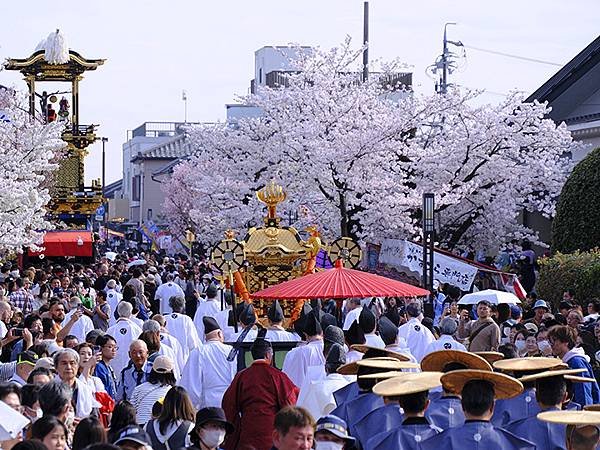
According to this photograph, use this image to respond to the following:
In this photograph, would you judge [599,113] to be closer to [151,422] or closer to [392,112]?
[392,112]

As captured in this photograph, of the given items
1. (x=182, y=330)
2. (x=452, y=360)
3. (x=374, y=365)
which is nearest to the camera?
Result: (x=374, y=365)

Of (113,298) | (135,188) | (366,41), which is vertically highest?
(366,41)

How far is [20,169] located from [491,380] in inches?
890

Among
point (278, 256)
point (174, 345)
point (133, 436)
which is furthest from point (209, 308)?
point (133, 436)

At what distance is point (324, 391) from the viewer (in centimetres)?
1001

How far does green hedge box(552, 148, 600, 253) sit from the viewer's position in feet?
83.9

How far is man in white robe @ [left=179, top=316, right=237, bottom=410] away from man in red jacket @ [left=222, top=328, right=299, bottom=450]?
5.84 ft

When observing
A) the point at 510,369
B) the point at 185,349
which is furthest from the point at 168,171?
the point at 510,369

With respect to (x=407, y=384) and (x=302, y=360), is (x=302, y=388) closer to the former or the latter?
(x=302, y=360)

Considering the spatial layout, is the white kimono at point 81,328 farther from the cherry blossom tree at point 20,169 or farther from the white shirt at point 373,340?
the cherry blossom tree at point 20,169

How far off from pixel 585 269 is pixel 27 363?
12.6m

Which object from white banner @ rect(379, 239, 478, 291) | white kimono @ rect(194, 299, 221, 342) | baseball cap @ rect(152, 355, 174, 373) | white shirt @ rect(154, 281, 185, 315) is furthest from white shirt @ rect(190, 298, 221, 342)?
baseball cap @ rect(152, 355, 174, 373)

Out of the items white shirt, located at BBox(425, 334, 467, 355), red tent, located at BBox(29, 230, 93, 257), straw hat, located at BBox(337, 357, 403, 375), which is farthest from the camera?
red tent, located at BBox(29, 230, 93, 257)

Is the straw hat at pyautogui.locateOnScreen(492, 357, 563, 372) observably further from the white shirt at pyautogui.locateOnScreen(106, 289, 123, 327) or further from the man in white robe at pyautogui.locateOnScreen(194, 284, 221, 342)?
the white shirt at pyautogui.locateOnScreen(106, 289, 123, 327)
